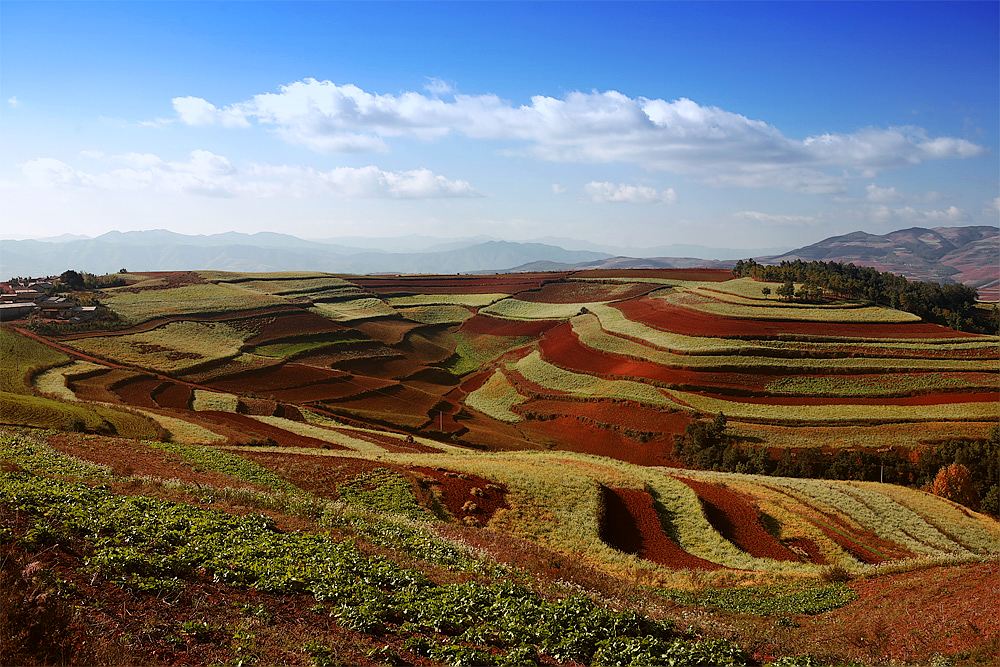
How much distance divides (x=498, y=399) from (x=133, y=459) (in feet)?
181

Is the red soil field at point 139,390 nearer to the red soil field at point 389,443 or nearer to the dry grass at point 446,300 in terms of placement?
the red soil field at point 389,443

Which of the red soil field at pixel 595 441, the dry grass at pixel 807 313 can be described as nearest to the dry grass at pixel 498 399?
the red soil field at pixel 595 441

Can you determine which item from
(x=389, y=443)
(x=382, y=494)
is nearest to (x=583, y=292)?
(x=389, y=443)

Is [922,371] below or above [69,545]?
below

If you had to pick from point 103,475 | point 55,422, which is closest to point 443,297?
point 55,422

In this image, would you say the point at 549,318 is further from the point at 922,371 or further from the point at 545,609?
the point at 545,609

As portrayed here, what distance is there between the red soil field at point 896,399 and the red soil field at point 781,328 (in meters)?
14.2

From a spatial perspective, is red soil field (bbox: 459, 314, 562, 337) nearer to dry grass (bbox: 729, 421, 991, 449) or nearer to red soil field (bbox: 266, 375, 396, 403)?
red soil field (bbox: 266, 375, 396, 403)

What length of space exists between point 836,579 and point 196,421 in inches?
1781

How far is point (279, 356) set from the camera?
8544cm

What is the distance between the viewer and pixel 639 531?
2898cm

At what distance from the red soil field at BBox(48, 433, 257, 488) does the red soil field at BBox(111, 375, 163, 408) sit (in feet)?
88.3

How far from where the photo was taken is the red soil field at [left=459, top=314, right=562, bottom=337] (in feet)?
369

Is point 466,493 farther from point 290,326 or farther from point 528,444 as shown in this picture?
point 290,326
